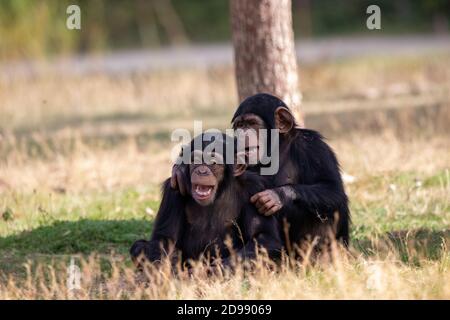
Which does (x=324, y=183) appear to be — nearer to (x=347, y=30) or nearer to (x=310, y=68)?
(x=310, y=68)

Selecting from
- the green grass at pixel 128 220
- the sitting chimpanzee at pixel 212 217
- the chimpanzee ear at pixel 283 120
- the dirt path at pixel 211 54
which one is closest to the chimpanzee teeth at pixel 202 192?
the sitting chimpanzee at pixel 212 217

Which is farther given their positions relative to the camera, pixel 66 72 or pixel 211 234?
pixel 66 72

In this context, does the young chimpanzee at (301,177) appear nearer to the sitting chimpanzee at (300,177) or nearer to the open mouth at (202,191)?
the sitting chimpanzee at (300,177)

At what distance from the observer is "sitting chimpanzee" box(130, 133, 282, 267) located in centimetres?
697

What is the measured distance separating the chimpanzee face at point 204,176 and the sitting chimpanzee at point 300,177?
214mm

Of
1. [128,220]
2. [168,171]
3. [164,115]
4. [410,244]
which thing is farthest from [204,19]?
[410,244]

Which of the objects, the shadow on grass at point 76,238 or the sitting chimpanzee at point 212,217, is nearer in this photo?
the sitting chimpanzee at point 212,217

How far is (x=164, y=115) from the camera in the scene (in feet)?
57.1

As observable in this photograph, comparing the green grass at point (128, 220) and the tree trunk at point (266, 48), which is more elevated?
the tree trunk at point (266, 48)

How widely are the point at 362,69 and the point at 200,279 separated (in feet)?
51.1

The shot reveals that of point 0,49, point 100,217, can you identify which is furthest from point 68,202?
point 0,49

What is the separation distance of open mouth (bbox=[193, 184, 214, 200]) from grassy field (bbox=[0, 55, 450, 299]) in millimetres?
605

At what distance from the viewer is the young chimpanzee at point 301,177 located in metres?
7.23

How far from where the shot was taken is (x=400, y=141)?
42.4 ft
